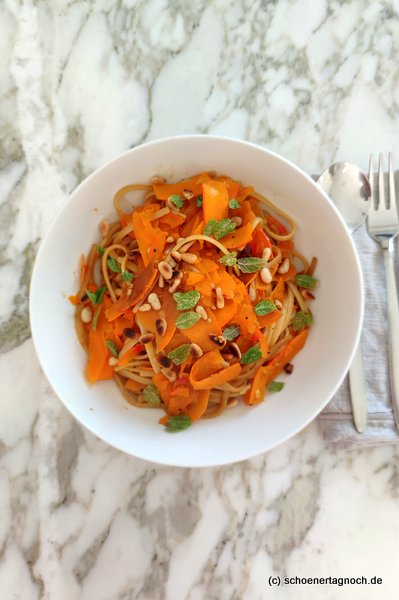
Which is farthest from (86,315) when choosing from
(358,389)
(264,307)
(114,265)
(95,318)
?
(358,389)

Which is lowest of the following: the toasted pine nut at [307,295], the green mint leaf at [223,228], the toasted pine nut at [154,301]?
the toasted pine nut at [307,295]

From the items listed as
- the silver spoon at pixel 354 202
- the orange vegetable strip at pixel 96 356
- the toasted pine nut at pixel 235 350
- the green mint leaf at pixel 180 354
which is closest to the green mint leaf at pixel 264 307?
the toasted pine nut at pixel 235 350

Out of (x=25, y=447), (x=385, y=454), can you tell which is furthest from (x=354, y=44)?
(x=25, y=447)

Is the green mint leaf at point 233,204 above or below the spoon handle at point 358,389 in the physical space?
above

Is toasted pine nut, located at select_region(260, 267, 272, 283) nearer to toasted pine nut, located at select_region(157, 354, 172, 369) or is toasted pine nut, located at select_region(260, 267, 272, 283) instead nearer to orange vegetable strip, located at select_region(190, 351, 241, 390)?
orange vegetable strip, located at select_region(190, 351, 241, 390)

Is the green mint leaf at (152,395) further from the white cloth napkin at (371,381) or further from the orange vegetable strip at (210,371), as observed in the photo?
the white cloth napkin at (371,381)

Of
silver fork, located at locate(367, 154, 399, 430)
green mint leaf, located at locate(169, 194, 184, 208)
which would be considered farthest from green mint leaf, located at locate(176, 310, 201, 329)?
silver fork, located at locate(367, 154, 399, 430)
